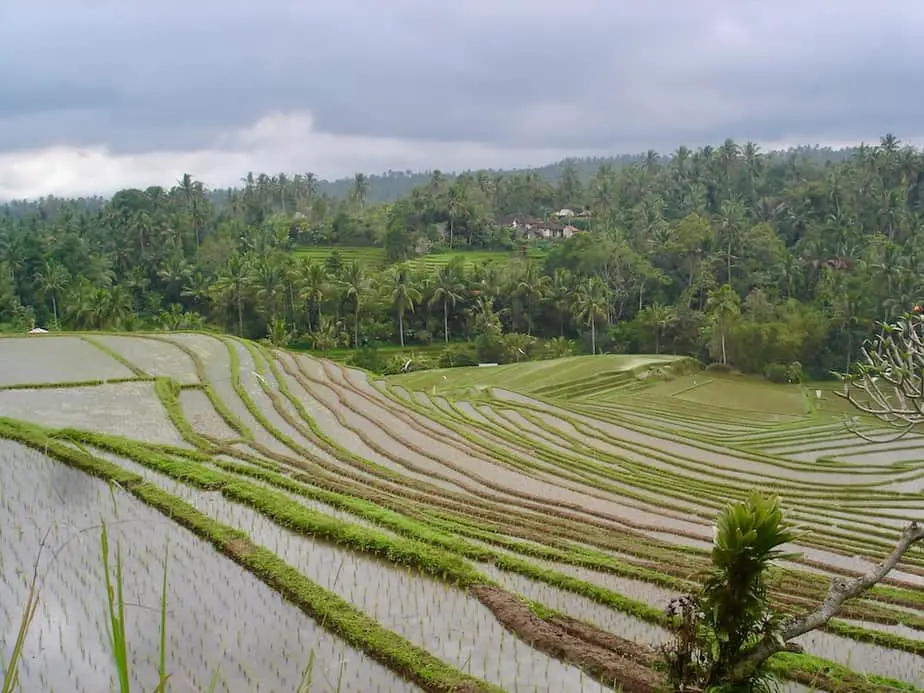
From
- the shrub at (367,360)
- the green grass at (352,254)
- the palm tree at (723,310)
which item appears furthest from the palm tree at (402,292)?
the palm tree at (723,310)

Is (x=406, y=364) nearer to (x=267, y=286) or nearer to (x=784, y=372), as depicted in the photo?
(x=267, y=286)

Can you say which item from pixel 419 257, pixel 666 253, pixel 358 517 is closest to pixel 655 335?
pixel 666 253

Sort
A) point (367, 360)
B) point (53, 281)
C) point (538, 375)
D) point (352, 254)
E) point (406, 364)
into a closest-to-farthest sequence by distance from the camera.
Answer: point (538, 375) → point (406, 364) → point (367, 360) → point (53, 281) → point (352, 254)

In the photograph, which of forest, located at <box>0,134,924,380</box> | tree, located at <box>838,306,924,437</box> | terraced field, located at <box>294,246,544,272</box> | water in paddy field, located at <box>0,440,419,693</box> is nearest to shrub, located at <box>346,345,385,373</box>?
forest, located at <box>0,134,924,380</box>

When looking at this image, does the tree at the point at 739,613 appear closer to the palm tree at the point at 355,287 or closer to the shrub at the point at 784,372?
the shrub at the point at 784,372

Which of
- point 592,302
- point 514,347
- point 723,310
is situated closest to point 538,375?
point 514,347

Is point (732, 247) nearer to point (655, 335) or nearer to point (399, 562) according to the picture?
point (655, 335)
